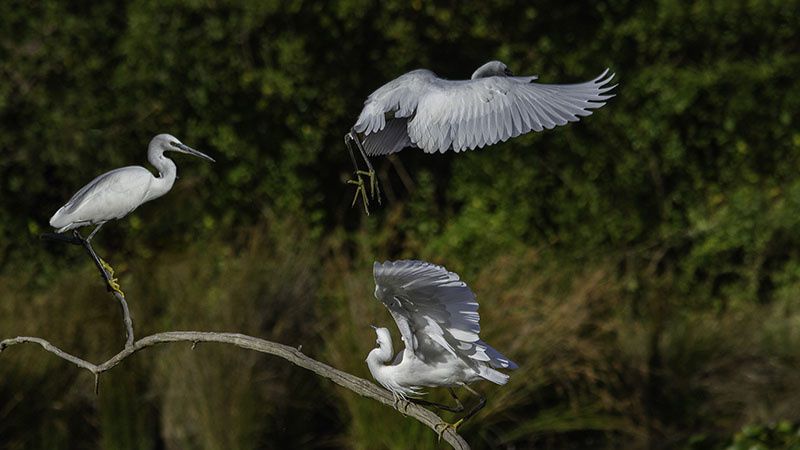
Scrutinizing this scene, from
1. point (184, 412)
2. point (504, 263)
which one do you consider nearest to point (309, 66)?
point (504, 263)

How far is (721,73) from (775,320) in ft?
7.23

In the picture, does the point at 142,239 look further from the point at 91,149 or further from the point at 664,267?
the point at 664,267

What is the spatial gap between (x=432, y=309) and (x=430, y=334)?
0.10 metres

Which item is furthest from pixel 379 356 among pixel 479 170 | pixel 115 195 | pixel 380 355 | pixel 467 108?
pixel 479 170

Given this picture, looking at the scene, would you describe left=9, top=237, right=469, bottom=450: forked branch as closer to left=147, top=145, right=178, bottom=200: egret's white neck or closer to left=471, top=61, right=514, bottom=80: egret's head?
left=147, top=145, right=178, bottom=200: egret's white neck

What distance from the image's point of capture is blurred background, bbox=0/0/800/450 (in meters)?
7.95

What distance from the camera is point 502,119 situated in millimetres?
3463

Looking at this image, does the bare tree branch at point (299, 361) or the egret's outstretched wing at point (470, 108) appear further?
the egret's outstretched wing at point (470, 108)

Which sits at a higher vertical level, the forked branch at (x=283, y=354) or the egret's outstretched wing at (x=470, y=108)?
the egret's outstretched wing at (x=470, y=108)

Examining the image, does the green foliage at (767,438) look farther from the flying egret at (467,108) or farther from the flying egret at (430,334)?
the flying egret at (467,108)

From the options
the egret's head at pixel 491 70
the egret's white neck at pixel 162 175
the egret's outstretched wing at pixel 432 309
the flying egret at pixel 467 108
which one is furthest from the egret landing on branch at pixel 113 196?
the egret's head at pixel 491 70

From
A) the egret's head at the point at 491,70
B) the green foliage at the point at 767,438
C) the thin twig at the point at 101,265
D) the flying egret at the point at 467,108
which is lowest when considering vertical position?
the thin twig at the point at 101,265

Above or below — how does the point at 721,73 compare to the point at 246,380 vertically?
above

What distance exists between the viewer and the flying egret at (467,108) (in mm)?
3377
